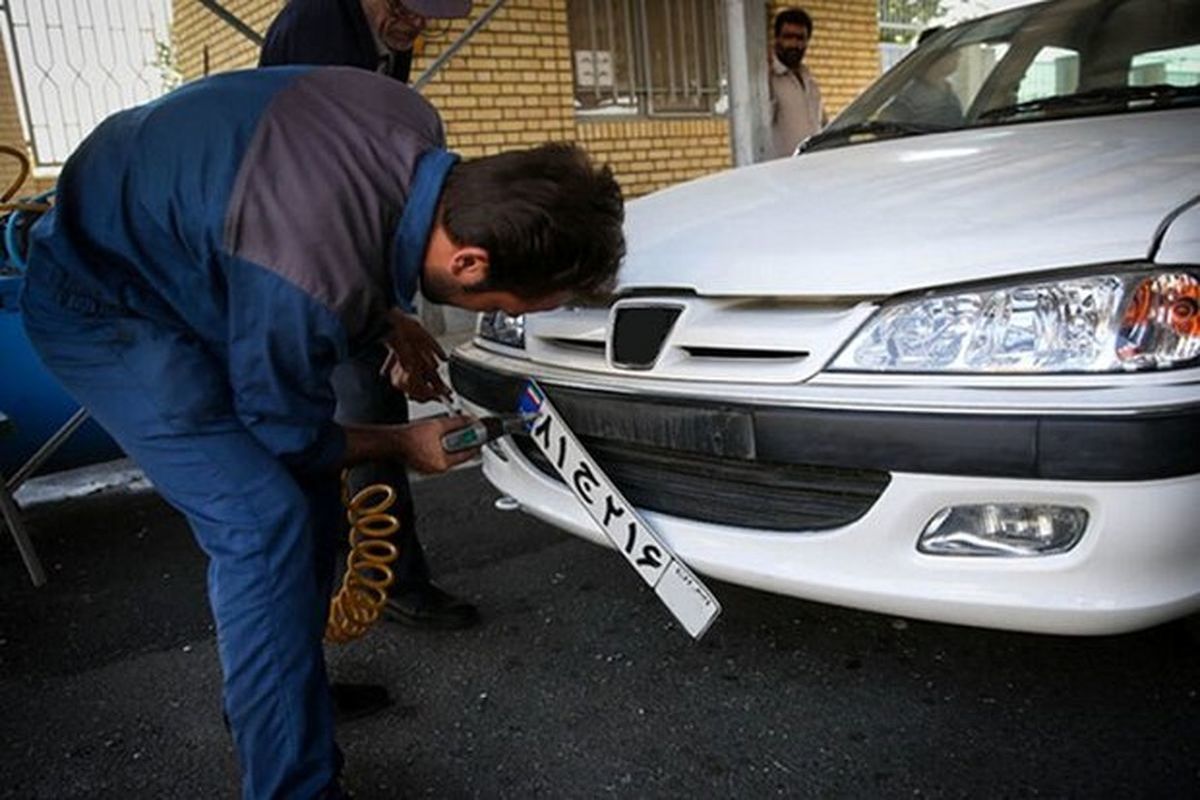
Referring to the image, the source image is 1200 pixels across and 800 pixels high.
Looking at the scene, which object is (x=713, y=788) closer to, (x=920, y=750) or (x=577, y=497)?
(x=920, y=750)

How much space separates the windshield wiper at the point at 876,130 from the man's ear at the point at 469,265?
1940 millimetres

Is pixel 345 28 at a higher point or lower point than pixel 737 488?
higher

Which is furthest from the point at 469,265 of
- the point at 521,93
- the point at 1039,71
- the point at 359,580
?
the point at 521,93

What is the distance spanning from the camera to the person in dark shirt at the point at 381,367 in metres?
2.30

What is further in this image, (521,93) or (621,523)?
(521,93)

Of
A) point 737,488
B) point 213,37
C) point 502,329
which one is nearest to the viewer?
point 737,488

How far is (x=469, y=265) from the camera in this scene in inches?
55.6

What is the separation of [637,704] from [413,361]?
929mm

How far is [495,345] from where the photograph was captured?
2535 mm

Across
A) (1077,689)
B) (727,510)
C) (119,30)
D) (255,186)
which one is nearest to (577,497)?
(727,510)

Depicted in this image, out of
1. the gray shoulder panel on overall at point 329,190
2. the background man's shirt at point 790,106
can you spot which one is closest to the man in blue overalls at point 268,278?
the gray shoulder panel on overall at point 329,190

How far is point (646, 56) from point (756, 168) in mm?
5146

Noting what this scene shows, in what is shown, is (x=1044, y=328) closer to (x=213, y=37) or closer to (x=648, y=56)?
(x=648, y=56)

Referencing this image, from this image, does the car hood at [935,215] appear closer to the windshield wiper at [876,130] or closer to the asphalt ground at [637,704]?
the windshield wiper at [876,130]
